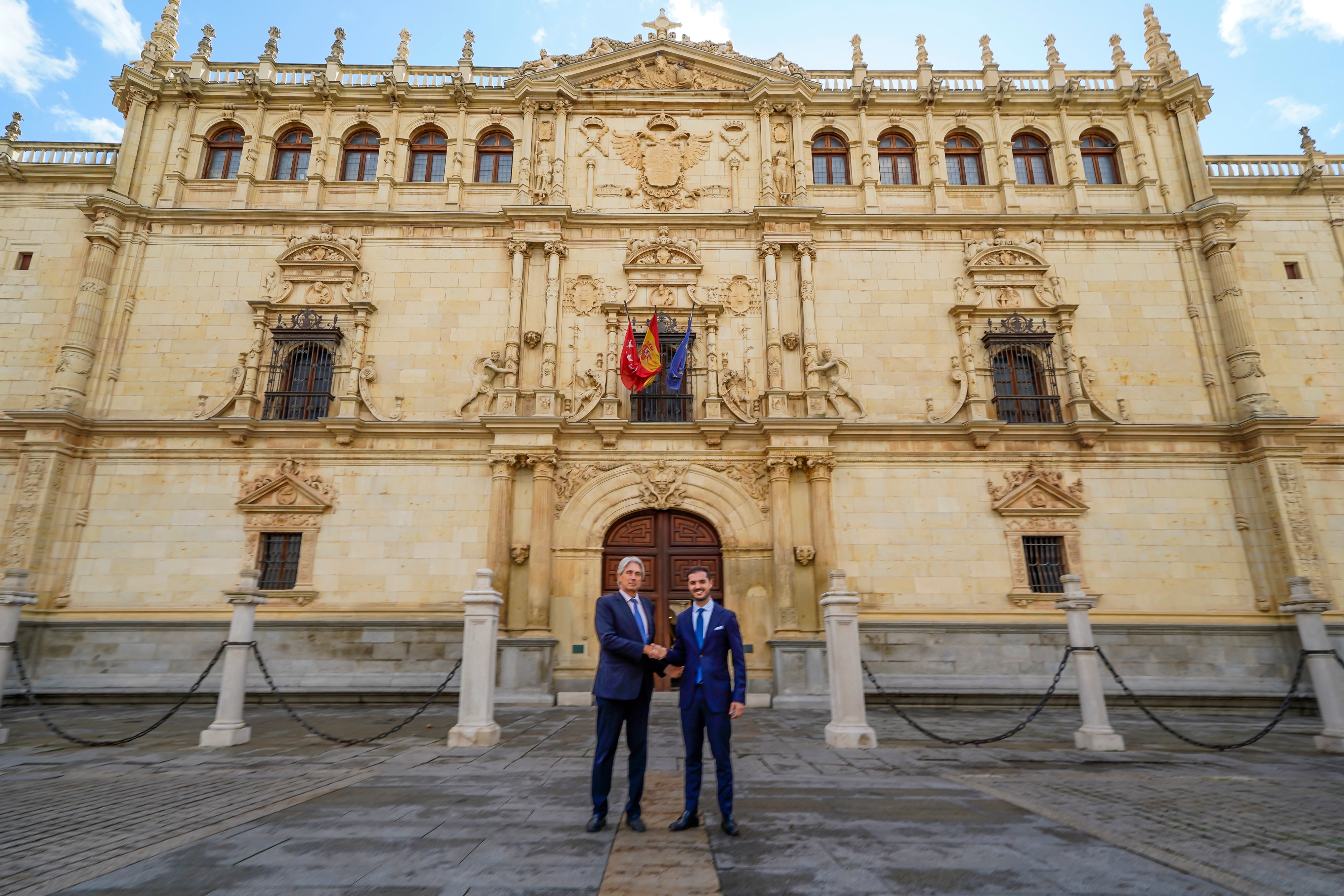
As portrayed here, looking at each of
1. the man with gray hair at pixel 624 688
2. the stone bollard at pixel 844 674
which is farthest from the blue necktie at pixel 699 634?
the stone bollard at pixel 844 674

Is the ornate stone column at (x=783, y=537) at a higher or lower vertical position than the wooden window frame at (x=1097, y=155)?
lower

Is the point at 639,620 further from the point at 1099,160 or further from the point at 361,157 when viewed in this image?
the point at 1099,160

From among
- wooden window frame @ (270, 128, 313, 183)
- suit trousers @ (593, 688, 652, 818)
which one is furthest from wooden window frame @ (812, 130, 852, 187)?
suit trousers @ (593, 688, 652, 818)

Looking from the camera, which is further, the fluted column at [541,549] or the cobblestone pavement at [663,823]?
the fluted column at [541,549]

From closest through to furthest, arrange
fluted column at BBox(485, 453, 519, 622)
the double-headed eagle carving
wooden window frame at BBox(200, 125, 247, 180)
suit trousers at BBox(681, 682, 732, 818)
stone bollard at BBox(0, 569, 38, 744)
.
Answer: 1. suit trousers at BBox(681, 682, 732, 818)
2. stone bollard at BBox(0, 569, 38, 744)
3. fluted column at BBox(485, 453, 519, 622)
4. the double-headed eagle carving
5. wooden window frame at BBox(200, 125, 247, 180)

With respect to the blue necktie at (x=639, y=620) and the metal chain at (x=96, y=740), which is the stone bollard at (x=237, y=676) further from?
the blue necktie at (x=639, y=620)

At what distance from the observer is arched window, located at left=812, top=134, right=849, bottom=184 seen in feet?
58.4

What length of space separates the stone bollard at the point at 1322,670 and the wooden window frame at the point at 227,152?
23291 mm

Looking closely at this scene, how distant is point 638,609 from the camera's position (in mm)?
5262

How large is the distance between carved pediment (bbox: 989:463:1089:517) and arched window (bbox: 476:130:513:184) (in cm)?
1425

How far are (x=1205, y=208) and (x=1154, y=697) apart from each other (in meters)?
11.5

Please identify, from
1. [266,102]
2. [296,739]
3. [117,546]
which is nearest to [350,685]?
[296,739]

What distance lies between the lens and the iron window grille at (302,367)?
50.6 ft

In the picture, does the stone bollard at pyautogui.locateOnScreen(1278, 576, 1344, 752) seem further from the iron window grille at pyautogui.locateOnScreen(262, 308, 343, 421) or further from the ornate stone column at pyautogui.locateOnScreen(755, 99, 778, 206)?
the iron window grille at pyautogui.locateOnScreen(262, 308, 343, 421)
